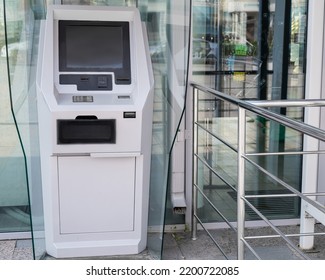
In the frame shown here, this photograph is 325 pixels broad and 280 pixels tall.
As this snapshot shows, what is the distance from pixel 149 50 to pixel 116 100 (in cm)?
42

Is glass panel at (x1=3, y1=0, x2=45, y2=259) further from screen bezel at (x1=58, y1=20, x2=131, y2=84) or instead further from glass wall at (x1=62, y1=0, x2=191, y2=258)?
glass wall at (x1=62, y1=0, x2=191, y2=258)

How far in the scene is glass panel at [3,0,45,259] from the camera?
10.7 feet

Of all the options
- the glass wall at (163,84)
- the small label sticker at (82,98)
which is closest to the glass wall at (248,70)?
the glass wall at (163,84)

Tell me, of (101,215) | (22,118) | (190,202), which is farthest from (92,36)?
(190,202)

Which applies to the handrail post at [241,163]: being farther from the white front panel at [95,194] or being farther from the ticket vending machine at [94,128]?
the white front panel at [95,194]

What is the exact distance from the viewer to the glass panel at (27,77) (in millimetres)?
3266

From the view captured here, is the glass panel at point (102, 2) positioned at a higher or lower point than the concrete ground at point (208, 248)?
higher

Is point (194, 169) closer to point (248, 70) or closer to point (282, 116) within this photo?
point (248, 70)

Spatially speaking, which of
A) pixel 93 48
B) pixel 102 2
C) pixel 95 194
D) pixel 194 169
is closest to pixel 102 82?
pixel 93 48

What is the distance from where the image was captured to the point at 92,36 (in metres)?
3.25

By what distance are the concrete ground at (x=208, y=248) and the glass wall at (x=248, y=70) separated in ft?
0.76

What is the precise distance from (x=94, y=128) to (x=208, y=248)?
1280 millimetres

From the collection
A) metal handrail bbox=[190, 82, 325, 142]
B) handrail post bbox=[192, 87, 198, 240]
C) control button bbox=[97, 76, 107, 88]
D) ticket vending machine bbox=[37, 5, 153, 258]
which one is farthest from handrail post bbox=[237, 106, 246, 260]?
handrail post bbox=[192, 87, 198, 240]

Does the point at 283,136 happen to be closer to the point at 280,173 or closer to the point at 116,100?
the point at 280,173
